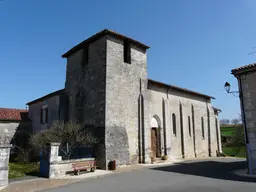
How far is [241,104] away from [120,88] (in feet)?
25.3

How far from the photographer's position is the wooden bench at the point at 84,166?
11203 millimetres

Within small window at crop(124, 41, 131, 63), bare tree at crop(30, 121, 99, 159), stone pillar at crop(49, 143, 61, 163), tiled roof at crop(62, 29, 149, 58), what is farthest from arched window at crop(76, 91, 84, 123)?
stone pillar at crop(49, 143, 61, 163)

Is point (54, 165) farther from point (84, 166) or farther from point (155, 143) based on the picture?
point (155, 143)

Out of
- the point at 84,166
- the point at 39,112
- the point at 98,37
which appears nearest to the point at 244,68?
the point at 98,37

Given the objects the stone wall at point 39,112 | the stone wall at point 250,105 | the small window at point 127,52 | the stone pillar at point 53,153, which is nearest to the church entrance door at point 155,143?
the small window at point 127,52

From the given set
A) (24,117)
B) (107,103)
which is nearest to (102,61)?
(107,103)

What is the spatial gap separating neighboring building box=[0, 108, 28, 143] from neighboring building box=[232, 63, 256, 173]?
2003 centimetres

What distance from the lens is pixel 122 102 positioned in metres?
15.1

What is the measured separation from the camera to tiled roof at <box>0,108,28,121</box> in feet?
69.4

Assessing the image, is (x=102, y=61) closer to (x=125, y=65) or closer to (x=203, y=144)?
(x=125, y=65)

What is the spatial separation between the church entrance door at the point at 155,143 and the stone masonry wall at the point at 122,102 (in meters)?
1.80

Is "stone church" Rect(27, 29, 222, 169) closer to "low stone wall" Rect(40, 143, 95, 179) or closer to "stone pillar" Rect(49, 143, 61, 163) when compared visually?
"low stone wall" Rect(40, 143, 95, 179)

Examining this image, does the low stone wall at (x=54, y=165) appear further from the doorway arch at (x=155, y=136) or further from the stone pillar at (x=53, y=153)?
the doorway arch at (x=155, y=136)

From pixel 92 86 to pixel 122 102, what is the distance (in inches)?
100
